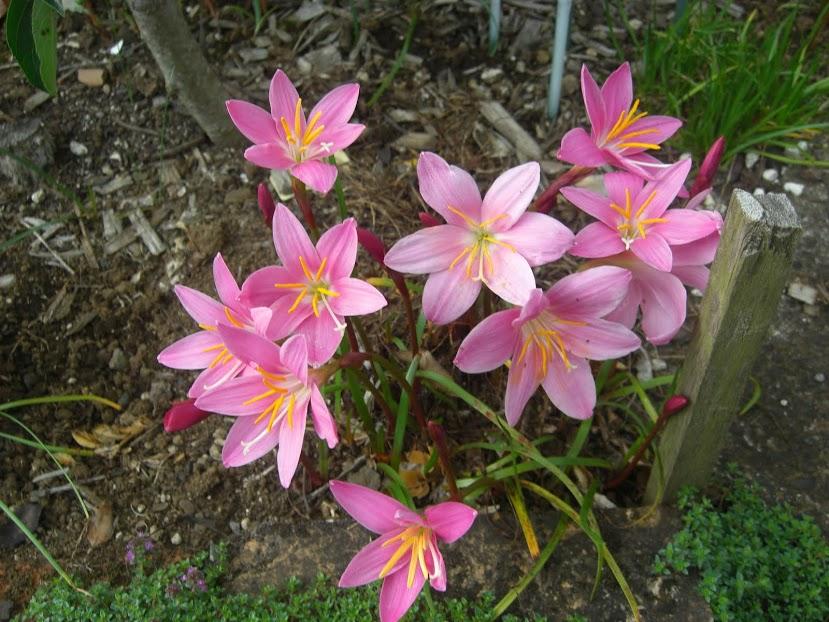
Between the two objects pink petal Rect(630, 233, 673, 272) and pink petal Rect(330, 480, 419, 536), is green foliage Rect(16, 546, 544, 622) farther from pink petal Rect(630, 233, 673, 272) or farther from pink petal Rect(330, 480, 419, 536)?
pink petal Rect(630, 233, 673, 272)

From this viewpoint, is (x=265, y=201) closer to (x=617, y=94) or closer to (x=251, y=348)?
(x=251, y=348)

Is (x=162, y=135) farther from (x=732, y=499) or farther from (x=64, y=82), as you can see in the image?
(x=732, y=499)

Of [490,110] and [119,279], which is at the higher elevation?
[490,110]

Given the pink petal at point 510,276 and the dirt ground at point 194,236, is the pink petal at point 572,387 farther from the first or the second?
the dirt ground at point 194,236

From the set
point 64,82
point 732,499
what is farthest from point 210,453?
point 64,82

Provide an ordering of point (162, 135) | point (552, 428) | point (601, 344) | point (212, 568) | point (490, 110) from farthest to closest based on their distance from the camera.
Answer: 1. point (490, 110)
2. point (162, 135)
3. point (552, 428)
4. point (212, 568)
5. point (601, 344)

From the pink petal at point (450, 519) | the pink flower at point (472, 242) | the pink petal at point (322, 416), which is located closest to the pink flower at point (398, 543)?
the pink petal at point (450, 519)

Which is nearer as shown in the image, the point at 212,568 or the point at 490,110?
the point at 212,568
